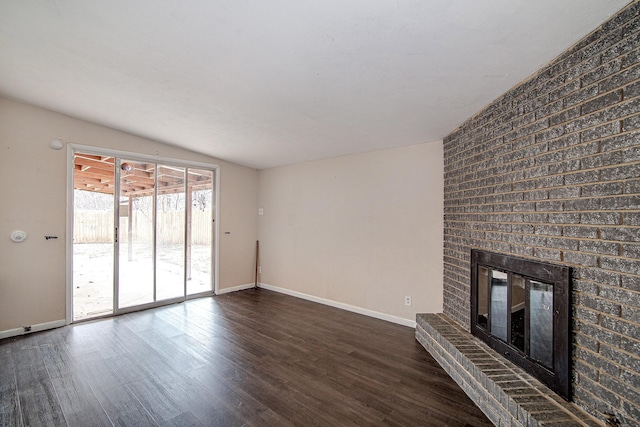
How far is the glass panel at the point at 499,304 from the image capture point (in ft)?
7.45

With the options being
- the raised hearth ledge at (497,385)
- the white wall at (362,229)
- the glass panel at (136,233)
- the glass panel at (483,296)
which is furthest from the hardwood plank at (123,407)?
the white wall at (362,229)

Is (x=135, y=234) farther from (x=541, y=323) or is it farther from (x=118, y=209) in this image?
(x=541, y=323)

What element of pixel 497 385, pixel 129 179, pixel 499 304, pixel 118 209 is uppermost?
pixel 129 179

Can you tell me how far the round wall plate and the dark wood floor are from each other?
44.6 inches

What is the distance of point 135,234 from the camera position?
420 centimetres

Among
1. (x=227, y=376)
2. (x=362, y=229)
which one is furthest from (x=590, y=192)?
(x=227, y=376)

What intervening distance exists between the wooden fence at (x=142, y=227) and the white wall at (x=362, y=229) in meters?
1.24

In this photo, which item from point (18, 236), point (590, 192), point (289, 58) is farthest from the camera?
point (18, 236)

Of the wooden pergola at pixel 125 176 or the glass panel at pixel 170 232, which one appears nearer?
the wooden pergola at pixel 125 176

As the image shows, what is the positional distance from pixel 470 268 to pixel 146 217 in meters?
4.44

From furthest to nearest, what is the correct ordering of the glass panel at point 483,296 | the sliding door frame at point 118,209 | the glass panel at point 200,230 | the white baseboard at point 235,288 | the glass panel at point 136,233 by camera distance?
the white baseboard at point 235,288 → the glass panel at point 200,230 → the glass panel at point 136,233 → the sliding door frame at point 118,209 → the glass panel at point 483,296

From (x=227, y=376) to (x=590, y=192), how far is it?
2905mm

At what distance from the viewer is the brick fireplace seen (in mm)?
1333

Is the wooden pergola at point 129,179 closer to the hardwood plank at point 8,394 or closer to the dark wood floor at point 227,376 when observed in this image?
the dark wood floor at point 227,376
